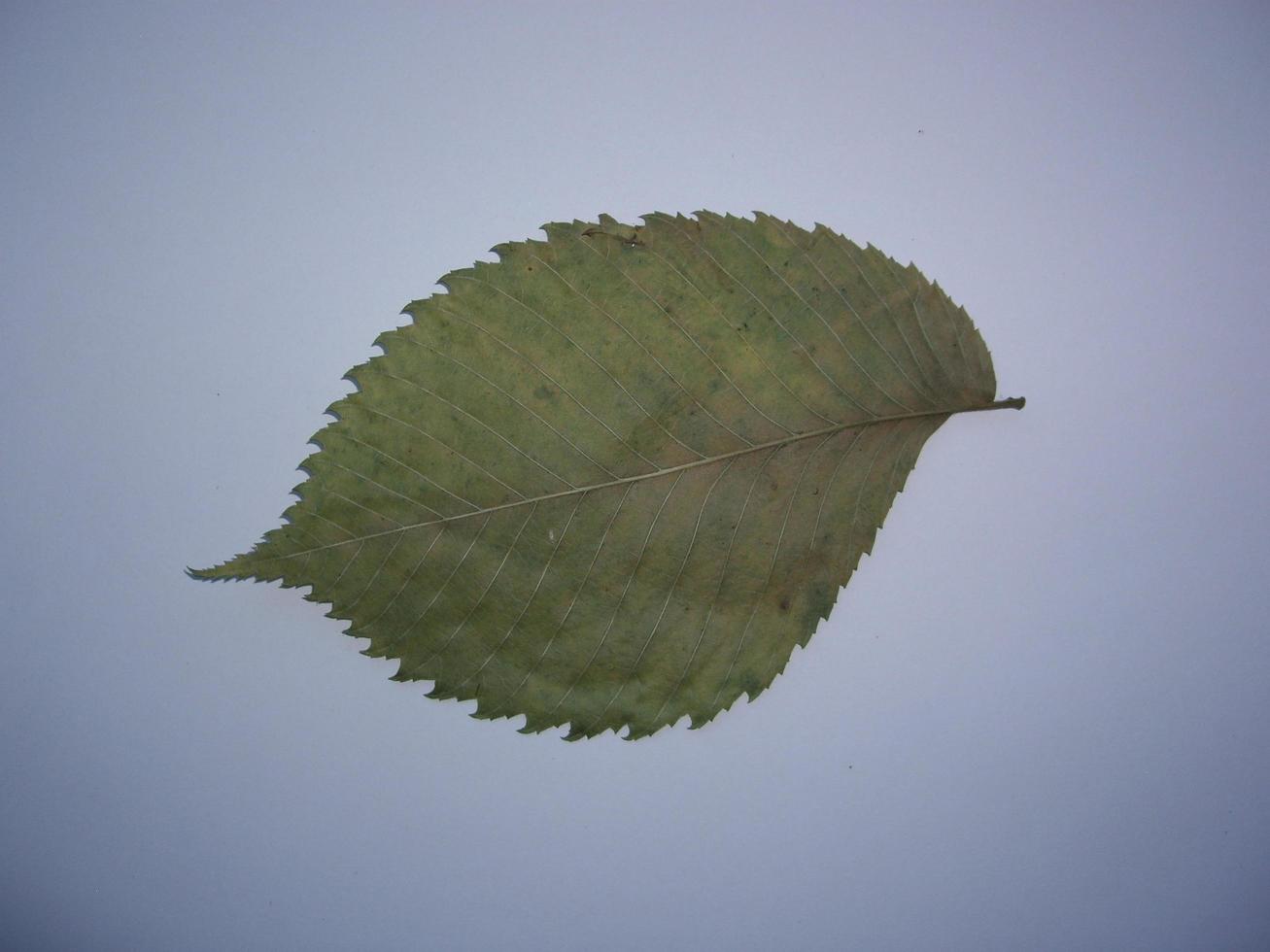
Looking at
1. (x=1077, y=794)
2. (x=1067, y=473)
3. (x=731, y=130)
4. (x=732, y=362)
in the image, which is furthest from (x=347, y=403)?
(x=1077, y=794)

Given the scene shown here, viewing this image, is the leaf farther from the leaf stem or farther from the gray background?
the gray background

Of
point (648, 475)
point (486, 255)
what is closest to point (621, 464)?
point (648, 475)

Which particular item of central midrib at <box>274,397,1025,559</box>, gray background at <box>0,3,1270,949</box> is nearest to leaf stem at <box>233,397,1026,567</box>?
central midrib at <box>274,397,1025,559</box>

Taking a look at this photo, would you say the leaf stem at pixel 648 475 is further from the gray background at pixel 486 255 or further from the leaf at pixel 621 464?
the gray background at pixel 486 255

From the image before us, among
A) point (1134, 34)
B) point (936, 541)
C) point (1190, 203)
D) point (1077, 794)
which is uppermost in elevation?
point (1134, 34)

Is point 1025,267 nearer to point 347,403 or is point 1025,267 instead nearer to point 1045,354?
point 1045,354
